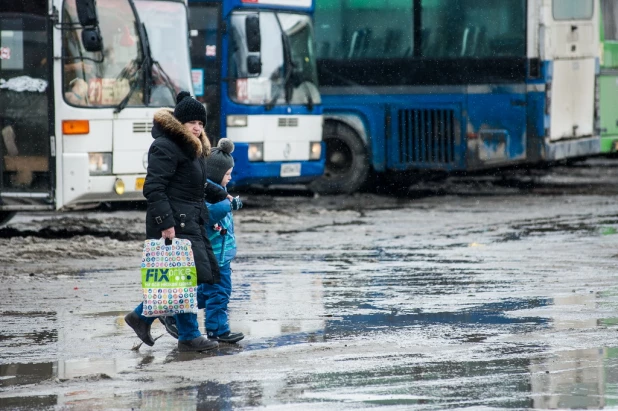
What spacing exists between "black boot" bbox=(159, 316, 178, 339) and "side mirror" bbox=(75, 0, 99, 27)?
6.17 m

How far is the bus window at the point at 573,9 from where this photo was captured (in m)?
20.8

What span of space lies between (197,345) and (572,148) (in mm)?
13661

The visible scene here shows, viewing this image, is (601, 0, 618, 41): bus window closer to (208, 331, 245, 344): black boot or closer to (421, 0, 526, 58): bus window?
(421, 0, 526, 58): bus window

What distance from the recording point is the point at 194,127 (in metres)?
8.60

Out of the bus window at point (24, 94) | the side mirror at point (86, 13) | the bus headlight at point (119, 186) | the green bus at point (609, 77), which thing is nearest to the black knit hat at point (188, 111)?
the side mirror at point (86, 13)

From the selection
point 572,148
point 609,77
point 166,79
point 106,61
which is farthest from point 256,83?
point 609,77

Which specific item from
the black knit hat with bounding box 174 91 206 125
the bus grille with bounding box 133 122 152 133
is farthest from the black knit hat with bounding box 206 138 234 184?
the bus grille with bounding box 133 122 152 133

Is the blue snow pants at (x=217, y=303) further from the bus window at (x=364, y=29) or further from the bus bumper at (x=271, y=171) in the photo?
the bus window at (x=364, y=29)

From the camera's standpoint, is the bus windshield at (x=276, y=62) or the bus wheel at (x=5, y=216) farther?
the bus windshield at (x=276, y=62)

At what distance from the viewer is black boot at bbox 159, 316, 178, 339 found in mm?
8873

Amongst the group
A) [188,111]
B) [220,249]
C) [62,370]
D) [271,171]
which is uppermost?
[188,111]

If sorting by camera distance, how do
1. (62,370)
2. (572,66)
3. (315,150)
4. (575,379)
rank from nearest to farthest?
(575,379), (62,370), (315,150), (572,66)

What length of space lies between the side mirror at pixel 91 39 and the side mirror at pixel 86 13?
99 millimetres

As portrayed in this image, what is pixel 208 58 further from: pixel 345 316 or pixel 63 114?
pixel 345 316
